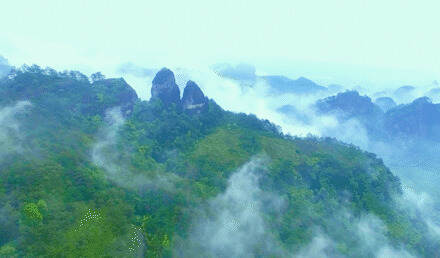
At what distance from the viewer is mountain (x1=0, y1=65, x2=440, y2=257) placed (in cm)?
2558

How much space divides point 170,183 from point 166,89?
24055mm

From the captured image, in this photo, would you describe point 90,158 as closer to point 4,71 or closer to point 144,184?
point 144,184

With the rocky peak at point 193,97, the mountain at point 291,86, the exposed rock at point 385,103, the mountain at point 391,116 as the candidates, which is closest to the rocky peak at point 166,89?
the rocky peak at point 193,97

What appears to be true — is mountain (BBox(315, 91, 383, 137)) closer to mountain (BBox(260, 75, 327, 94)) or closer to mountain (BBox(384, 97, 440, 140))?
mountain (BBox(384, 97, 440, 140))

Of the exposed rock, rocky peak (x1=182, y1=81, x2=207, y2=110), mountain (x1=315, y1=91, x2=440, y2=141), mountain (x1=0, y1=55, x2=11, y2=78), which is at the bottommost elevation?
the exposed rock

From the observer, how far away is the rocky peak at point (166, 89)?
5597 centimetres

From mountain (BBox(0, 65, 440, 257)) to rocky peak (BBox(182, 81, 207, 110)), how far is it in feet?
0.50

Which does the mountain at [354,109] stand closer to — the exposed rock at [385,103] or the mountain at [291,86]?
the exposed rock at [385,103]

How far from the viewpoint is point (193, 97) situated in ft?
177

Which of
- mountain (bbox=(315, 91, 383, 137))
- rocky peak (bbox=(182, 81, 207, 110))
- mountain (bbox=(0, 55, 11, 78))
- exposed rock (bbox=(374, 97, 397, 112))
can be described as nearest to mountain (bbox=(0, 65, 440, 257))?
rocky peak (bbox=(182, 81, 207, 110))

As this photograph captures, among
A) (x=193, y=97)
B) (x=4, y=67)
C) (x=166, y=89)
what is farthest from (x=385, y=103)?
(x=4, y=67)

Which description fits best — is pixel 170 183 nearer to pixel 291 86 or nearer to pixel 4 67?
pixel 4 67

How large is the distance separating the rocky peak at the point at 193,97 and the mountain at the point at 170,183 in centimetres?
15

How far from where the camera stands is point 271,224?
33.9 meters
